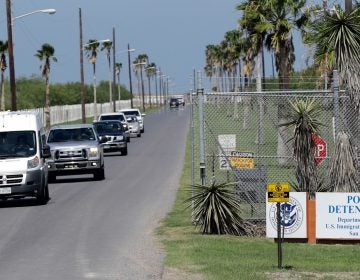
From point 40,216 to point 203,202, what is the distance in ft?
18.8

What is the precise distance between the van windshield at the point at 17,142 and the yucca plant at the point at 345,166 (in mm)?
9944

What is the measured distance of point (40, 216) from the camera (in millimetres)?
23500

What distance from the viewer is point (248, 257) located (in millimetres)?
16078

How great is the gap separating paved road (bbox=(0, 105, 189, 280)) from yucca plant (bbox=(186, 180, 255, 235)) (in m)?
1.06

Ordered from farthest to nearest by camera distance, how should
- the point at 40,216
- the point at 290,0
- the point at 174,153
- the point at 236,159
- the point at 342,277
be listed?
the point at 174,153, the point at 290,0, the point at 40,216, the point at 236,159, the point at 342,277

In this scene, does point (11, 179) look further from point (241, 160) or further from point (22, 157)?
point (241, 160)

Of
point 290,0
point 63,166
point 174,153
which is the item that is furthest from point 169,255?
point 174,153

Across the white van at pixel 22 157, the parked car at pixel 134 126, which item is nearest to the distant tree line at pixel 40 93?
the parked car at pixel 134 126

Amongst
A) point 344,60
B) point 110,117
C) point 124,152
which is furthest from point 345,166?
point 110,117

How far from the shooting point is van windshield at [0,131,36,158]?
1054 inches

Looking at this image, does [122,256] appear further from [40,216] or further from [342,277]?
[40,216]

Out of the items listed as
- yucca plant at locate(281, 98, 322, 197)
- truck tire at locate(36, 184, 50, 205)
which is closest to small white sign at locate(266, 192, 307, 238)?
yucca plant at locate(281, 98, 322, 197)

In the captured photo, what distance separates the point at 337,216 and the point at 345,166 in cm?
108

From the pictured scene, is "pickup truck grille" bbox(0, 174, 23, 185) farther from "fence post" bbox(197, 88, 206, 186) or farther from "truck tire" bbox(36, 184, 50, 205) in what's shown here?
"fence post" bbox(197, 88, 206, 186)
